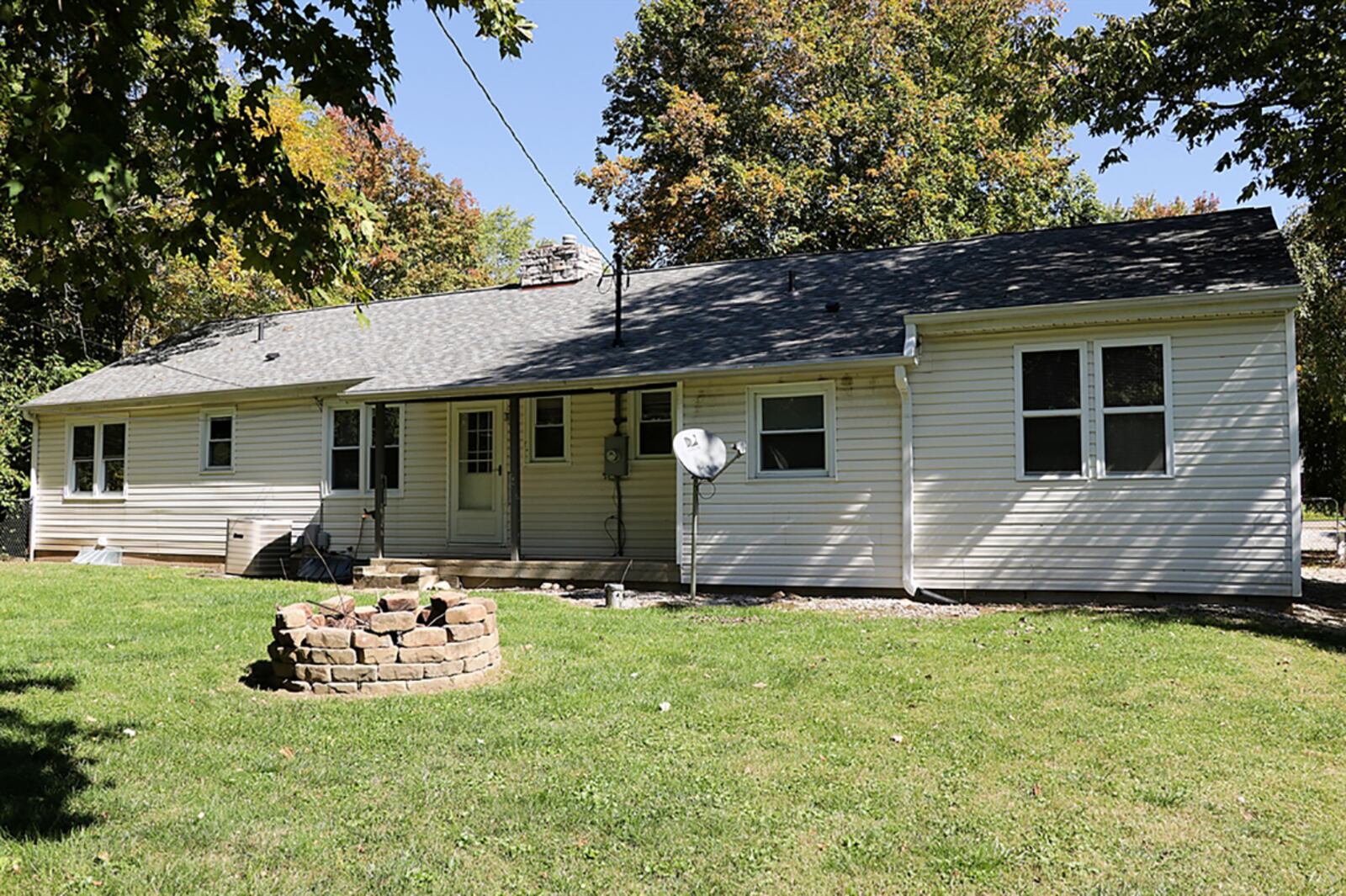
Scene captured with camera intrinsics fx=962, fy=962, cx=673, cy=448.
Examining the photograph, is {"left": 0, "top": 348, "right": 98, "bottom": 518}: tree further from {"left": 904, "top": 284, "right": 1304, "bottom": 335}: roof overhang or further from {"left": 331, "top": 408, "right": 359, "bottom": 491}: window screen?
{"left": 904, "top": 284, "right": 1304, "bottom": 335}: roof overhang

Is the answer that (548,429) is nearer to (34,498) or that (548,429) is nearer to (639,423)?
(639,423)

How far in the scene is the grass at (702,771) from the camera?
3596 mm

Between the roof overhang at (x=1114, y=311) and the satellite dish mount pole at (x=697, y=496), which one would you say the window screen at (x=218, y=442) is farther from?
the roof overhang at (x=1114, y=311)

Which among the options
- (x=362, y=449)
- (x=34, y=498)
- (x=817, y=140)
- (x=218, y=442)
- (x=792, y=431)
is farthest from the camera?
(x=817, y=140)

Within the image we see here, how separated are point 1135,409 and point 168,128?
9353 millimetres

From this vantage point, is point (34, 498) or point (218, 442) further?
point (34, 498)

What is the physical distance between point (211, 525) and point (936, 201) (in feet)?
56.0

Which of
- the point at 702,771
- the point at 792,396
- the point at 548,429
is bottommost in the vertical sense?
Result: the point at 702,771

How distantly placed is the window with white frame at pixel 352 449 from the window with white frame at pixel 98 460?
15.2 ft

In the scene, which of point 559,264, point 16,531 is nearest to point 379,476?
point 559,264

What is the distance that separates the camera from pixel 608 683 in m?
6.45

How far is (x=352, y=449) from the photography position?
14.7m

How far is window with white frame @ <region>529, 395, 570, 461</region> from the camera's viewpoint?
1386cm

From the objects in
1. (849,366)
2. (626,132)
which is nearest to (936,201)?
(626,132)
